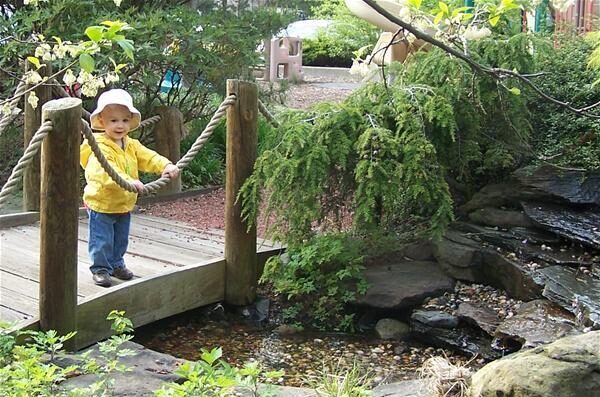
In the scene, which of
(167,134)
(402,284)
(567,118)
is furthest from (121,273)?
(567,118)

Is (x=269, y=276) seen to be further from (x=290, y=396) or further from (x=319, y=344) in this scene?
(x=290, y=396)

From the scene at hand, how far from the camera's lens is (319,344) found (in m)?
5.35

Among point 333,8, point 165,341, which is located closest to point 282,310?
point 165,341

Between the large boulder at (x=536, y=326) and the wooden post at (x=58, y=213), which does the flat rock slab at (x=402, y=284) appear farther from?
the wooden post at (x=58, y=213)

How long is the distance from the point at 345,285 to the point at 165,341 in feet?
4.13

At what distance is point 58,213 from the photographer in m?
4.34

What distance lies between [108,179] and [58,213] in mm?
664

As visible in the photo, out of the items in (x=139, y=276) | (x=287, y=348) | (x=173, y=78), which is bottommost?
(x=287, y=348)

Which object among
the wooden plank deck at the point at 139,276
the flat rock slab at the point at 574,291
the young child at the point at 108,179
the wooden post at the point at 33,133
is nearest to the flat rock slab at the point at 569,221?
the flat rock slab at the point at 574,291

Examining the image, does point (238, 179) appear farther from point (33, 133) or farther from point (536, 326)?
point (536, 326)

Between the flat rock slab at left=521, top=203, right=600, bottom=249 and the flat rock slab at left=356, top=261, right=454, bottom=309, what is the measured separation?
0.81 meters

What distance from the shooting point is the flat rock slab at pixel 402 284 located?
18.2 ft

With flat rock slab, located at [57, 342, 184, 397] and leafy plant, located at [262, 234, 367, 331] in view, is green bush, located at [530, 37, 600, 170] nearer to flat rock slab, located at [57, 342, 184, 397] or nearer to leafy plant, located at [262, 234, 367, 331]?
leafy plant, located at [262, 234, 367, 331]

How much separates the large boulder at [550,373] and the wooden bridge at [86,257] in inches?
88.2
